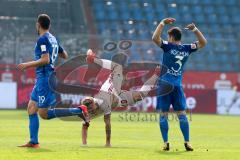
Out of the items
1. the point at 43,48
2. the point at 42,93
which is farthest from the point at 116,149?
the point at 43,48

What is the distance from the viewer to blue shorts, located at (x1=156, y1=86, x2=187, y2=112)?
13734 mm

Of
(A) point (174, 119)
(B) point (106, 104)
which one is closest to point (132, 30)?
(A) point (174, 119)

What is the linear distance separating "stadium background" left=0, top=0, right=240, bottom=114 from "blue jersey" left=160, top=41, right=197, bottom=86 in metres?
20.7

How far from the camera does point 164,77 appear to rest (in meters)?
14.0

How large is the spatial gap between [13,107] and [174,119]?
9762 mm

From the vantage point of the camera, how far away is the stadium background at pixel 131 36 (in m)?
36.0

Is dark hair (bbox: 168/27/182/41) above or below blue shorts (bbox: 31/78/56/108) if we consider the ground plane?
above

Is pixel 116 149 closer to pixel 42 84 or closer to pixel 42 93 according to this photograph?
pixel 42 93

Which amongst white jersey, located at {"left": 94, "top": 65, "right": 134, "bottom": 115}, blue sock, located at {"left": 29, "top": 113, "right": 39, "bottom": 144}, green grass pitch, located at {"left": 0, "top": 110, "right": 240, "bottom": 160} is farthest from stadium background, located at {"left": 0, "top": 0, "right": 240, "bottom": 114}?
blue sock, located at {"left": 29, "top": 113, "right": 39, "bottom": 144}

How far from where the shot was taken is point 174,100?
1379 cm

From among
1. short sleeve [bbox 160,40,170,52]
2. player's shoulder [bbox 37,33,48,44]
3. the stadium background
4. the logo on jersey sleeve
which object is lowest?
the logo on jersey sleeve

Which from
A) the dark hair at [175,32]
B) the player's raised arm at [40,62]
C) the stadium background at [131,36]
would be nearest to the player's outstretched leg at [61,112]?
the player's raised arm at [40,62]

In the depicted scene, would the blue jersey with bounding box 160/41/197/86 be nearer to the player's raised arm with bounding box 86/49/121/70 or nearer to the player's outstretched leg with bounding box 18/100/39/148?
the player's raised arm with bounding box 86/49/121/70

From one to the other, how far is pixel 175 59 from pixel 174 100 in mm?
776
